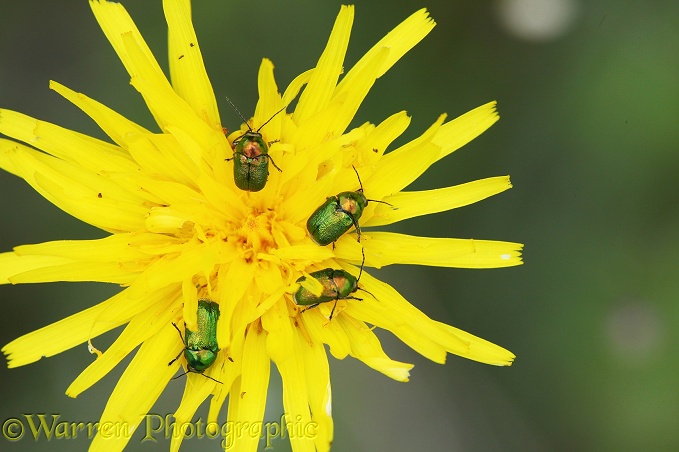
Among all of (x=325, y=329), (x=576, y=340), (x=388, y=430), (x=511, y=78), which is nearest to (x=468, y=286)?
(x=576, y=340)

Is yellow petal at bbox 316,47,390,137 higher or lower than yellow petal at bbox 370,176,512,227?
higher

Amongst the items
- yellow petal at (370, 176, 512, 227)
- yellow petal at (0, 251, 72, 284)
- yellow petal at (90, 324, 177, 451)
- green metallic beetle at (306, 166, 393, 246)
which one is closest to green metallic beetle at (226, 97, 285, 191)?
green metallic beetle at (306, 166, 393, 246)

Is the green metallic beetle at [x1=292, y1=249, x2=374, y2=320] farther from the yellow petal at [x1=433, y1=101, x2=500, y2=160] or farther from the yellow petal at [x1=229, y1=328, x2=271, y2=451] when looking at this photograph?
the yellow petal at [x1=433, y1=101, x2=500, y2=160]

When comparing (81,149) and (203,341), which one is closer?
(203,341)

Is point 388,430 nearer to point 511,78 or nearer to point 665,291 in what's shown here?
point 665,291

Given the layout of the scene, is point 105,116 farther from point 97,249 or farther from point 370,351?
point 370,351

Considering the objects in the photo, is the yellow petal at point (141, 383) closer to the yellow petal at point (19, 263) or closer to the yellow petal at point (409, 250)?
the yellow petal at point (19, 263)

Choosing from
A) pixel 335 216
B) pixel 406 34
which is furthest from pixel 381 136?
pixel 406 34
